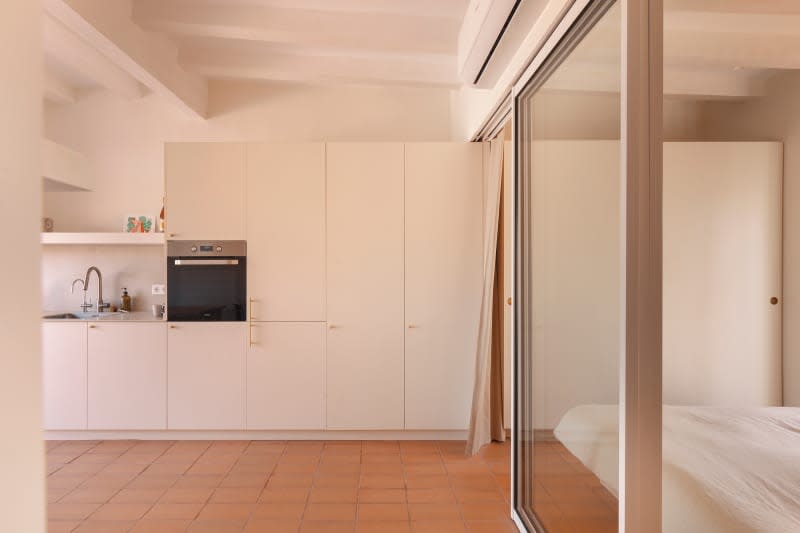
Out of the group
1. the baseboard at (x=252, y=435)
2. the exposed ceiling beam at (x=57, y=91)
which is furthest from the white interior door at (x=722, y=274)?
the exposed ceiling beam at (x=57, y=91)

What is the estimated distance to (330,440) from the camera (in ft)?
13.2

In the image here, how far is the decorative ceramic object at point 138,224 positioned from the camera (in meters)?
4.60

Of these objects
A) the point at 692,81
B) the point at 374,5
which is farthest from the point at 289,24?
the point at 692,81

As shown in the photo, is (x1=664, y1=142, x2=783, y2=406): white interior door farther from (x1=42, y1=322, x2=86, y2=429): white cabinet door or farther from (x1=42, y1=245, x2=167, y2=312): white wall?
(x1=42, y1=245, x2=167, y2=312): white wall

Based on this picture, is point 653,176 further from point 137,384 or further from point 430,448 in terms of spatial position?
point 137,384

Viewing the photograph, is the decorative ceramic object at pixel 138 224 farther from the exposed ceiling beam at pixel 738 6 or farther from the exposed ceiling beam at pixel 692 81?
the exposed ceiling beam at pixel 738 6

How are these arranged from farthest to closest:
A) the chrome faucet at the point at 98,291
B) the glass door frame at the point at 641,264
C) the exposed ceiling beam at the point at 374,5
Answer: the chrome faucet at the point at 98,291
the exposed ceiling beam at the point at 374,5
the glass door frame at the point at 641,264

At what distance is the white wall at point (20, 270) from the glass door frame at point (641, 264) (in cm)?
144

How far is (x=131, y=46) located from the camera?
3.20 meters

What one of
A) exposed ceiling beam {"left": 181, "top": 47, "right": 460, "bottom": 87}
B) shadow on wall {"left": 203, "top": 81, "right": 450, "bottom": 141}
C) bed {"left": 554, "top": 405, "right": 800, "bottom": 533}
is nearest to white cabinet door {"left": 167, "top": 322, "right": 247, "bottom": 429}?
shadow on wall {"left": 203, "top": 81, "right": 450, "bottom": 141}

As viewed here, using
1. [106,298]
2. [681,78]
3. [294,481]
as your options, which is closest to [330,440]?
[294,481]

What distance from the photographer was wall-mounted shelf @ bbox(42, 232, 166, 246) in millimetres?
4297

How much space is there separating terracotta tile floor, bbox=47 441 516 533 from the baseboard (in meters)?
0.06

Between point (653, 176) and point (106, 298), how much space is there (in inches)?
186
